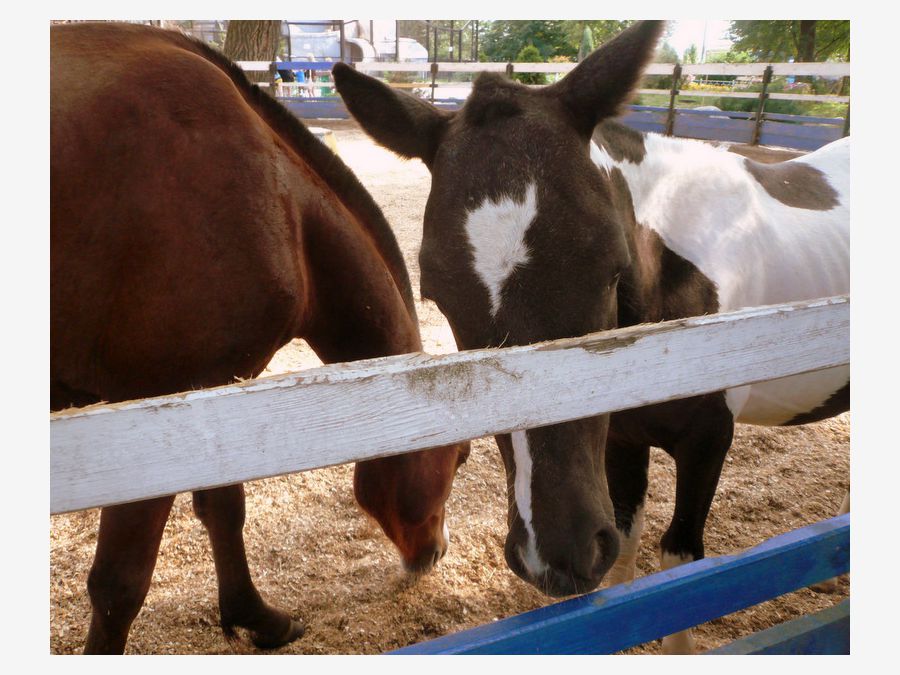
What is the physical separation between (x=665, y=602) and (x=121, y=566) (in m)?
1.43

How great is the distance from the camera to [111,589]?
5.67ft

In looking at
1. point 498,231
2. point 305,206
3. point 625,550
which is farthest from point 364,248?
point 625,550

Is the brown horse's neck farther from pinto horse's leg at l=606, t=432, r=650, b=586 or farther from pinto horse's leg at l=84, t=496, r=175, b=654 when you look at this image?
pinto horse's leg at l=606, t=432, r=650, b=586

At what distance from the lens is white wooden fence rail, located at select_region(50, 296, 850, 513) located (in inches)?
29.2

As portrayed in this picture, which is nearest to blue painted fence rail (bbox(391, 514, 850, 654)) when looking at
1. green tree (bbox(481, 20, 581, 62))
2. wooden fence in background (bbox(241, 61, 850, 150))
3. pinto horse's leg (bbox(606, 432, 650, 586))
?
pinto horse's leg (bbox(606, 432, 650, 586))

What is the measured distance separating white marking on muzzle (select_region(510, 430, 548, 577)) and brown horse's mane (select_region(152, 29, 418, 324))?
32.7 inches

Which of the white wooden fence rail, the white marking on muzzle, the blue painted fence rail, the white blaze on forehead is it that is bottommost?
the blue painted fence rail


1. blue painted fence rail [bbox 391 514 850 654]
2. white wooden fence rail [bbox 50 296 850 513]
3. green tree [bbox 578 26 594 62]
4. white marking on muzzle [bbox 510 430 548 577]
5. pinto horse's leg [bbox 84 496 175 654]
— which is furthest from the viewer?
green tree [bbox 578 26 594 62]

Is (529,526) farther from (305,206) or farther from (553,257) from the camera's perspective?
(305,206)

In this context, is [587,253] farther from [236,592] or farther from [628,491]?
[236,592]

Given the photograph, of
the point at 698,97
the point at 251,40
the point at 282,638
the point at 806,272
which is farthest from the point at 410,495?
the point at 698,97

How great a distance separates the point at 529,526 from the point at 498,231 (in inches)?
23.8

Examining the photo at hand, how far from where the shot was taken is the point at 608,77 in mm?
1397

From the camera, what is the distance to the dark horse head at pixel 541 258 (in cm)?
123
